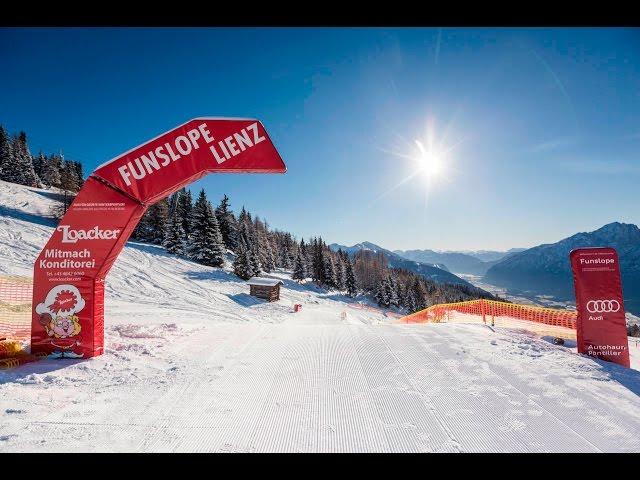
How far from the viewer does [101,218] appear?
5.08m

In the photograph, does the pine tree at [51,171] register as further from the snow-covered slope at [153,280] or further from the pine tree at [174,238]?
the pine tree at [174,238]

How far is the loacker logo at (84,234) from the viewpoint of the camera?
4.98 m

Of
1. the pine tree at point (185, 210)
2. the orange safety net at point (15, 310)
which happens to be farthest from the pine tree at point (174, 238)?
the orange safety net at point (15, 310)

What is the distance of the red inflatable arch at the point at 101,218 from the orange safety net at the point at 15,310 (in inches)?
40.0

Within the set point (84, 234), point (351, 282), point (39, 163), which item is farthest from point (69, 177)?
point (84, 234)

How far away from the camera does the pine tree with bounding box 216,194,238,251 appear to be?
62.9m

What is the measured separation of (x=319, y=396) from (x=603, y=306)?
5782 millimetres

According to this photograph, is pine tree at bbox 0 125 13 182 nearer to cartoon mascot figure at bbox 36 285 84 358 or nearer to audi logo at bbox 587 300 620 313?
cartoon mascot figure at bbox 36 285 84 358
